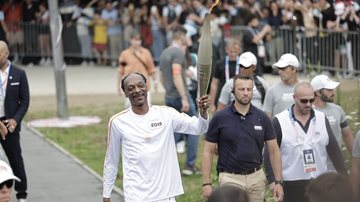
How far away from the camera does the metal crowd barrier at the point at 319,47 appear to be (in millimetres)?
21141

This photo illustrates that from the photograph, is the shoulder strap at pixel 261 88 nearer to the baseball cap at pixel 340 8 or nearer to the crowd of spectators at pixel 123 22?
the baseball cap at pixel 340 8

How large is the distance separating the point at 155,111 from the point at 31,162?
649cm

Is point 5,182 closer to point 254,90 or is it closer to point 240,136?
point 240,136

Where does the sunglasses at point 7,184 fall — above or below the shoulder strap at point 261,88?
above

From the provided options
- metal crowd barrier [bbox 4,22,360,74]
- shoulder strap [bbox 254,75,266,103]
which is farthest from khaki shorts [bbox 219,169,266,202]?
metal crowd barrier [bbox 4,22,360,74]

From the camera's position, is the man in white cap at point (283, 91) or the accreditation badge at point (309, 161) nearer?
the accreditation badge at point (309, 161)

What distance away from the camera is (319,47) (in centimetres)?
2217

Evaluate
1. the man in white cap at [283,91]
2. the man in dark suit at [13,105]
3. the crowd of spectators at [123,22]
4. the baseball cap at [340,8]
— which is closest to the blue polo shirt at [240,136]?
the man in white cap at [283,91]

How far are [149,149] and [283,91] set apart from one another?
309 centimetres

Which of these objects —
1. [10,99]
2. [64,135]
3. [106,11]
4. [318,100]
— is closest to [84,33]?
[106,11]

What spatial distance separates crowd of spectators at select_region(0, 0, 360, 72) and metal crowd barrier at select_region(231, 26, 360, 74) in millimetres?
39

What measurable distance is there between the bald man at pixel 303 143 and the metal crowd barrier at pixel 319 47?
11245 millimetres

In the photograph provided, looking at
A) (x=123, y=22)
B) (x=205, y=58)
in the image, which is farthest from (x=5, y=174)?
(x=123, y=22)

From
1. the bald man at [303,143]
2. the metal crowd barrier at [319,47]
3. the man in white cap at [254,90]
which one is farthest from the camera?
the metal crowd barrier at [319,47]
